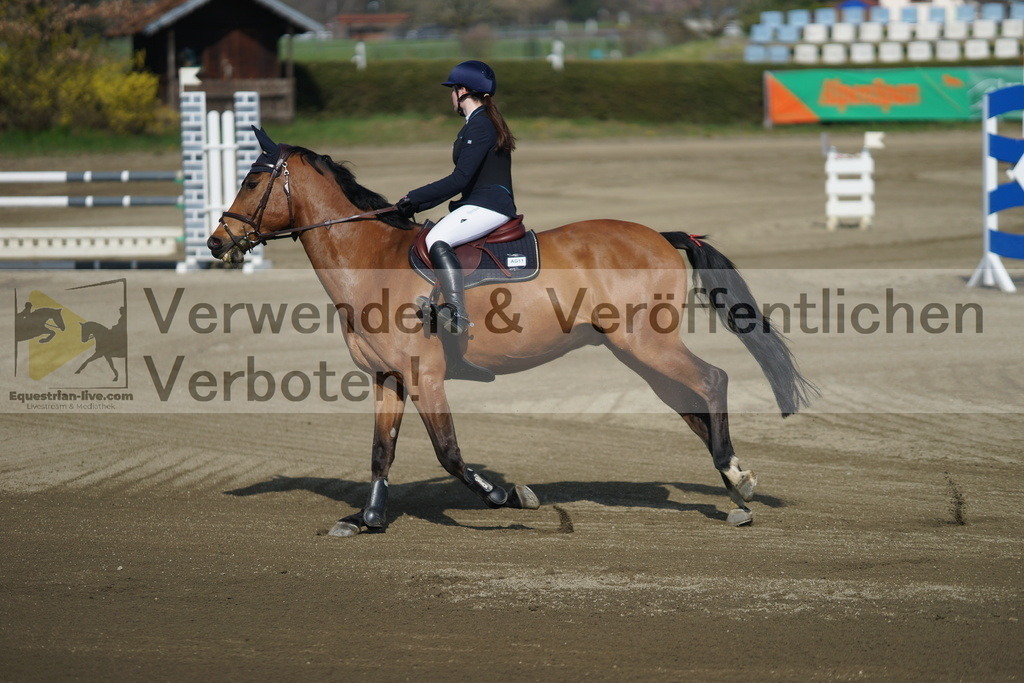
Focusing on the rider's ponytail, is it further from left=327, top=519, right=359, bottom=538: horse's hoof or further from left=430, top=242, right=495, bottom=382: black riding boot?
left=327, top=519, right=359, bottom=538: horse's hoof

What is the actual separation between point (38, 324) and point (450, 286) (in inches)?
297

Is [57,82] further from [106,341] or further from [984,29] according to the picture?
[984,29]

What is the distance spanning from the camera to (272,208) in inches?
249

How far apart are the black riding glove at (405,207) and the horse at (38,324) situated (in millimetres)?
6343

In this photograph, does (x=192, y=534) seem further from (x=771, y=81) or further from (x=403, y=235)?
(x=771, y=81)

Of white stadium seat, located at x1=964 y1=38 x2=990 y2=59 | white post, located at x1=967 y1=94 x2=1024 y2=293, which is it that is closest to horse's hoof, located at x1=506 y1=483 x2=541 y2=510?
white post, located at x1=967 y1=94 x2=1024 y2=293

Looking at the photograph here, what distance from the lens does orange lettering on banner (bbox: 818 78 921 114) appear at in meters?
34.4

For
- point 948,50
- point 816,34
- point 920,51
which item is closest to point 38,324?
point 920,51

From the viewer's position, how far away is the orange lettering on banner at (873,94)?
34.4 m

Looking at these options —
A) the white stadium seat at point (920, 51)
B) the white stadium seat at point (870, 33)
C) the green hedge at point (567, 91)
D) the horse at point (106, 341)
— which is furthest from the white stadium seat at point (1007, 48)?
the horse at point (106, 341)

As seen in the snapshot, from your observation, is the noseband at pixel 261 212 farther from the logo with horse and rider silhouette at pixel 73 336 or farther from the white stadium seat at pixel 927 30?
the white stadium seat at pixel 927 30

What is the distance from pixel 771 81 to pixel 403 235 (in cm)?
3139

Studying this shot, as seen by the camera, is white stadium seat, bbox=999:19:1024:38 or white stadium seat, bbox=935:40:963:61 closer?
white stadium seat, bbox=935:40:963:61

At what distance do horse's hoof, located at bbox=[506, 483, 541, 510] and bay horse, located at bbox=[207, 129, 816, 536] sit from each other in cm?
1
